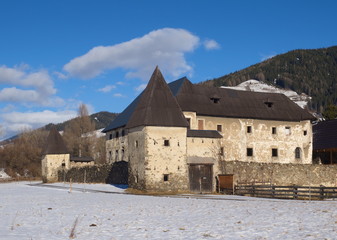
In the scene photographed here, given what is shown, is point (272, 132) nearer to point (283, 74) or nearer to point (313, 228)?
point (313, 228)

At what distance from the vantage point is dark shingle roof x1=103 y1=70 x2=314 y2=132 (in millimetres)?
47753

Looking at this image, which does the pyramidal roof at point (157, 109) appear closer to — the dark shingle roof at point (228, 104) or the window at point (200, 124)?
the dark shingle roof at point (228, 104)

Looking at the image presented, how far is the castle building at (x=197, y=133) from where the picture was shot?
35.2 m

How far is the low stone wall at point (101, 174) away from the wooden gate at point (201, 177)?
889cm

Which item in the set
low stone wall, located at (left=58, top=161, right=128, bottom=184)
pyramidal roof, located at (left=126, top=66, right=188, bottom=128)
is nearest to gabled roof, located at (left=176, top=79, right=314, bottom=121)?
pyramidal roof, located at (left=126, top=66, right=188, bottom=128)

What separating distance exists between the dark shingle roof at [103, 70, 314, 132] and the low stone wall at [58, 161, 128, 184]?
5444 millimetres

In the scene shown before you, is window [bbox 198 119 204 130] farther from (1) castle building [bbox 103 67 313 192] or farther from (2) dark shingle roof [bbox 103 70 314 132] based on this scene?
(2) dark shingle roof [bbox 103 70 314 132]

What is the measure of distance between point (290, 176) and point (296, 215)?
1025 inches

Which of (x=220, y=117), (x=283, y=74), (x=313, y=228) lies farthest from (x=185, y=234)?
(x=283, y=74)

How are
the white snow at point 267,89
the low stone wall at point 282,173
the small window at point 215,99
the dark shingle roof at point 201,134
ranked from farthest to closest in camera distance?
1. the white snow at point 267,89
2. the small window at point 215,99
3. the low stone wall at point 282,173
4. the dark shingle roof at point 201,134

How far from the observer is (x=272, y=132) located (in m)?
51.0

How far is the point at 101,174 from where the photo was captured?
47.6 metres

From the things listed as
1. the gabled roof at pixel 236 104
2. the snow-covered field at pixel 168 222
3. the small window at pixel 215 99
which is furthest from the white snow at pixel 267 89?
the snow-covered field at pixel 168 222

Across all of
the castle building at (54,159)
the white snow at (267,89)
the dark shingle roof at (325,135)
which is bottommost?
the castle building at (54,159)
